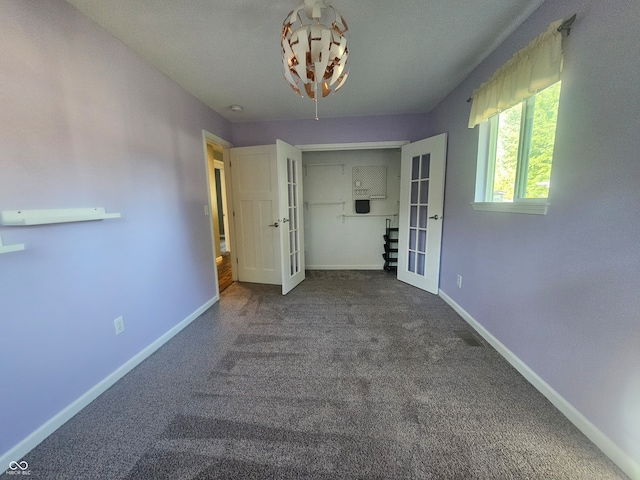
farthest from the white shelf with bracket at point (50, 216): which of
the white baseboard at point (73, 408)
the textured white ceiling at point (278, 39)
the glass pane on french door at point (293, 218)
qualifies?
the glass pane on french door at point (293, 218)

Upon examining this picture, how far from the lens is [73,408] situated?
4.47 feet

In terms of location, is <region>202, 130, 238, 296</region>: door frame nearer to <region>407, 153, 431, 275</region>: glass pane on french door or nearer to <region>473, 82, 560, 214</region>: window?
<region>407, 153, 431, 275</region>: glass pane on french door

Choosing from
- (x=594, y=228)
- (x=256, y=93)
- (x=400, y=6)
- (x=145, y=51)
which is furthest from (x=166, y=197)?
(x=594, y=228)

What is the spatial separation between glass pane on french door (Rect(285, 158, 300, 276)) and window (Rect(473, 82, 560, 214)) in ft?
7.17

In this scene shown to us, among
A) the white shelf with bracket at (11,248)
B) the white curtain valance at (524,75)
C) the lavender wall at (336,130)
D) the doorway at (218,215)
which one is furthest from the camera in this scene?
the doorway at (218,215)

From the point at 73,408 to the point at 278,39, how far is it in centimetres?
269

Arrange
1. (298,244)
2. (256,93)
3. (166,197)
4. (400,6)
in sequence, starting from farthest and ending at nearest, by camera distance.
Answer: (298,244) → (256,93) → (166,197) → (400,6)

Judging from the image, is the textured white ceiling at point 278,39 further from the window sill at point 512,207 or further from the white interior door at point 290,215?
the window sill at point 512,207

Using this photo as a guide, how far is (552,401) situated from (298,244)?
2.90 meters

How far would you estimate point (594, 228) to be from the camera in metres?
1.16

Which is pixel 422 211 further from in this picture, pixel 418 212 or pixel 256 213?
pixel 256 213

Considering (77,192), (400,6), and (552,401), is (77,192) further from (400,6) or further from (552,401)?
(552,401)

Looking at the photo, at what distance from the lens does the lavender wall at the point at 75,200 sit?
1.13 meters

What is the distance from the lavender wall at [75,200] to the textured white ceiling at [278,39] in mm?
271
